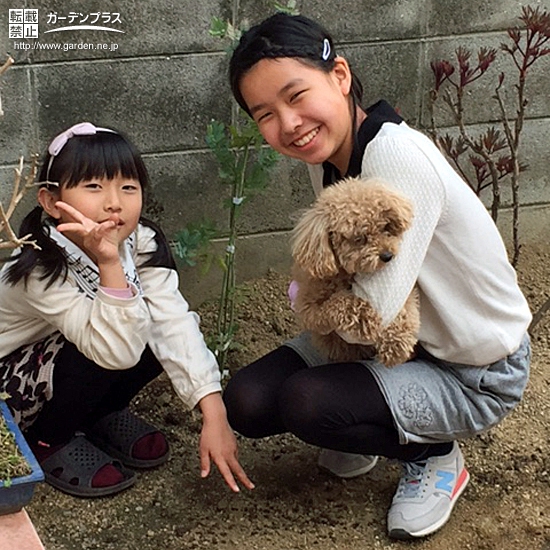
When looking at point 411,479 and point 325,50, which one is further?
point 411,479

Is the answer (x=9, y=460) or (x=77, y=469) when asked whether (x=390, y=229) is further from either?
(x=77, y=469)

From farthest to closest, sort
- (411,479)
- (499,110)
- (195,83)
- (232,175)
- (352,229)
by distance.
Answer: (499,110) < (195,83) < (232,175) < (411,479) < (352,229)

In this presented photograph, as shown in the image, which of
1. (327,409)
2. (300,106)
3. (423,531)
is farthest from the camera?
(423,531)

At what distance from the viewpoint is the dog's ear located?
2.40 meters

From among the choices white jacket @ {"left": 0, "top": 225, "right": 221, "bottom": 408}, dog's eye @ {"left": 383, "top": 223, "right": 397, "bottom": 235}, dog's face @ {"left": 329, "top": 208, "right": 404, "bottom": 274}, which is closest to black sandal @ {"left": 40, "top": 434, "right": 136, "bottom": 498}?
white jacket @ {"left": 0, "top": 225, "right": 221, "bottom": 408}

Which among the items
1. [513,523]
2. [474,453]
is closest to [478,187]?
[474,453]

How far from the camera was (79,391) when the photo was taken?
9.85 ft

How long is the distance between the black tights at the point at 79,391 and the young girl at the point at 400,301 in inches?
14.6

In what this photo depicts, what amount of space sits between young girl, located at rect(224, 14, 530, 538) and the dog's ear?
127 millimetres

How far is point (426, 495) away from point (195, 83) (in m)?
1.75

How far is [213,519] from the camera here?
9.81 ft

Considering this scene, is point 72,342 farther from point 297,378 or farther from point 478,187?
point 478,187

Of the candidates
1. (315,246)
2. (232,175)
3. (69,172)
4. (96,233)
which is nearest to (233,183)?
(232,175)

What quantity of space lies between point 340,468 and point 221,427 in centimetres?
51
